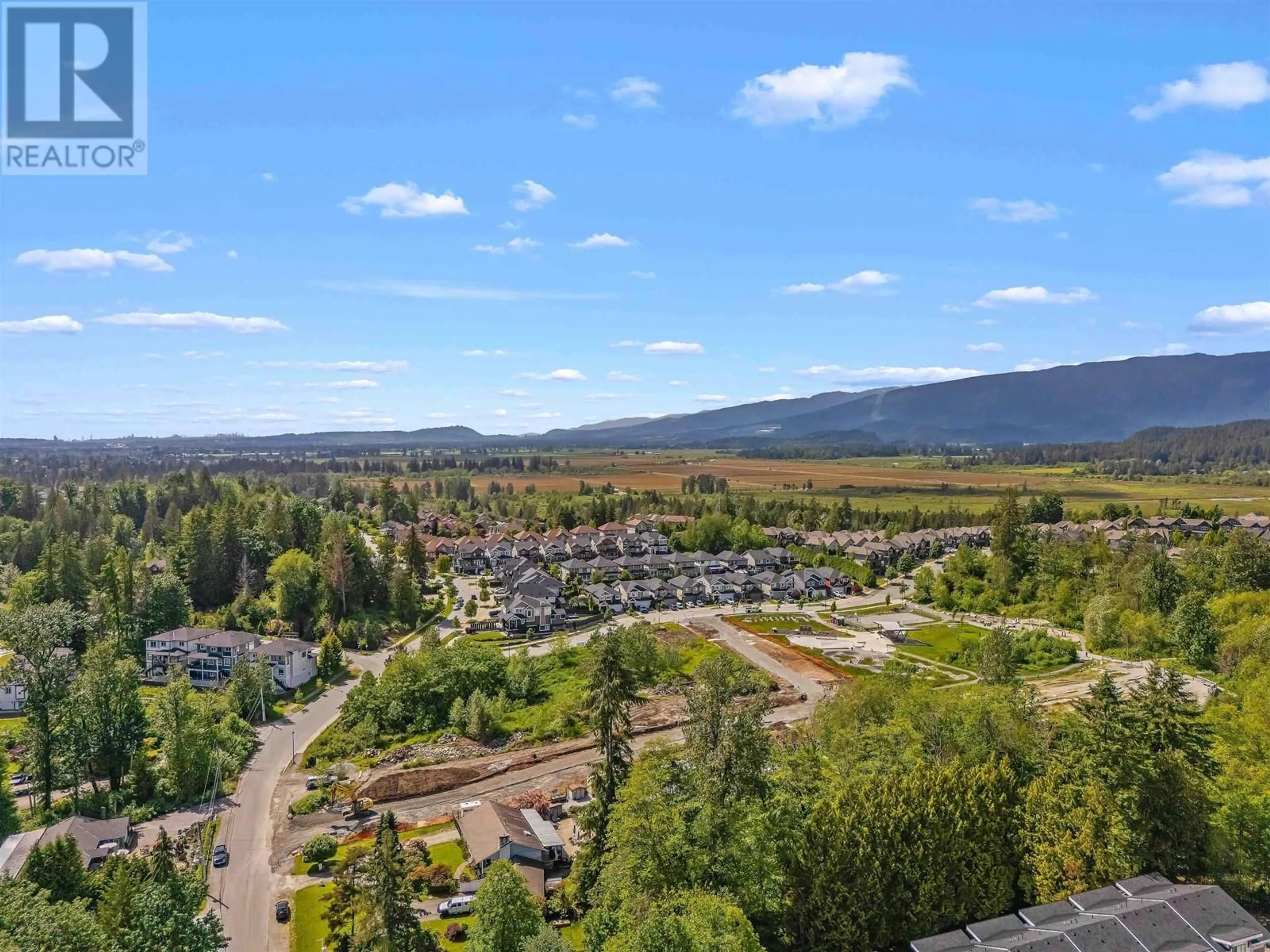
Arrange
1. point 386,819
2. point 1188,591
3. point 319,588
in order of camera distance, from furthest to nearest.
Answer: point 319,588 < point 1188,591 < point 386,819

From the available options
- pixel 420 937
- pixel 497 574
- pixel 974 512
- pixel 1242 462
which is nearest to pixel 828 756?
pixel 420 937

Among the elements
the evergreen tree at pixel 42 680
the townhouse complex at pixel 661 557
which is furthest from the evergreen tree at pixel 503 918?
the townhouse complex at pixel 661 557

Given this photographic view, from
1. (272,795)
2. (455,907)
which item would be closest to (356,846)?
(455,907)

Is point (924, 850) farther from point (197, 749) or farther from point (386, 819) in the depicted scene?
point (197, 749)

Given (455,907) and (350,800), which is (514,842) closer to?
(455,907)

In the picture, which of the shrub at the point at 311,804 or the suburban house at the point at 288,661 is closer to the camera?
the shrub at the point at 311,804

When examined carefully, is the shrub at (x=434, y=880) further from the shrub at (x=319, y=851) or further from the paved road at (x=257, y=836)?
the paved road at (x=257, y=836)
